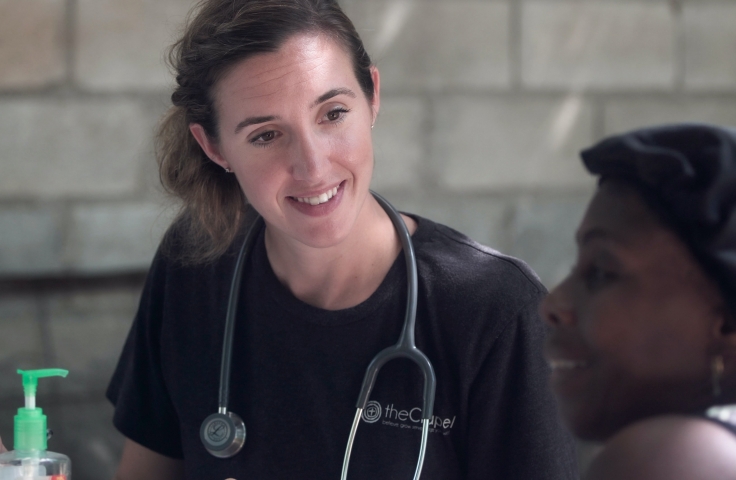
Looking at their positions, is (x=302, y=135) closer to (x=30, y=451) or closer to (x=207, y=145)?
(x=207, y=145)

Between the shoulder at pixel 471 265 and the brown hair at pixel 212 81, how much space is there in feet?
0.84

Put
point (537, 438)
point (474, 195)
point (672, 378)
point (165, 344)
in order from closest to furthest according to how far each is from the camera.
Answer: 1. point (672, 378)
2. point (537, 438)
3. point (165, 344)
4. point (474, 195)

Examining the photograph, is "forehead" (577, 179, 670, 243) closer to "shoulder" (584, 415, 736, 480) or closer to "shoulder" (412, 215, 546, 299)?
"shoulder" (584, 415, 736, 480)

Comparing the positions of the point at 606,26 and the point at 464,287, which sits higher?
the point at 606,26

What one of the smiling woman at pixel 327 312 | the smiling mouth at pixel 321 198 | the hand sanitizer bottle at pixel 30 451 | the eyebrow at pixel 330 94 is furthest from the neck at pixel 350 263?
the hand sanitizer bottle at pixel 30 451

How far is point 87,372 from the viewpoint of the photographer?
6.35 ft

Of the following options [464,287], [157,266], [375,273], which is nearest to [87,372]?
[157,266]

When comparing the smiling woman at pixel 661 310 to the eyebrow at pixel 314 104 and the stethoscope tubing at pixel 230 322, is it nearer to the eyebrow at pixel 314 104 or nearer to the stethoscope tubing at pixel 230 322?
the eyebrow at pixel 314 104

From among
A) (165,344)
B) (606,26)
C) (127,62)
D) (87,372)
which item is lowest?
(87,372)

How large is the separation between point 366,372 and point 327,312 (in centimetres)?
13

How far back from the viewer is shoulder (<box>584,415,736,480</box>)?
1.82 ft

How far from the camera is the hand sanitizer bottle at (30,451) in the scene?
102 centimetres

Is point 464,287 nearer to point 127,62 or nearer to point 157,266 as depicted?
point 157,266

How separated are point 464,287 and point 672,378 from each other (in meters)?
0.67
